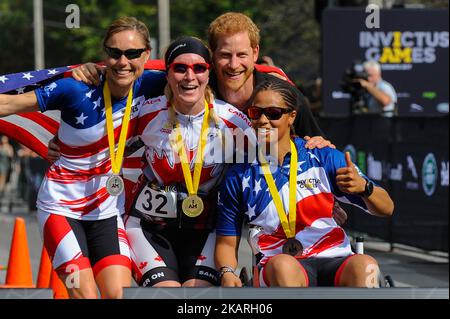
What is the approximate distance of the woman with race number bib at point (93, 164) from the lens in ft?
23.4

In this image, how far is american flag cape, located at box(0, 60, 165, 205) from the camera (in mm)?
7410

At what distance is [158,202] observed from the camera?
720 centimetres

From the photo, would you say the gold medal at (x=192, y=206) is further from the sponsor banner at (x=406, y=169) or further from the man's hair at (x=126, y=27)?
the sponsor banner at (x=406, y=169)

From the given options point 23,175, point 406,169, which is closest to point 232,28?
point 406,169

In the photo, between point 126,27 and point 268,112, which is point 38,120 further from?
point 268,112

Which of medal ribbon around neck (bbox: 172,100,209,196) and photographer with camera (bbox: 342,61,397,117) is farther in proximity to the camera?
photographer with camera (bbox: 342,61,397,117)

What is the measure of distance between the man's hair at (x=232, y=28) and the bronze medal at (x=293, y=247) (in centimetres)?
117

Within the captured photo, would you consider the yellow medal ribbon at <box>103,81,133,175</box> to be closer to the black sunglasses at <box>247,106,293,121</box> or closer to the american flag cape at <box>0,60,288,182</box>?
the american flag cape at <box>0,60,288,182</box>

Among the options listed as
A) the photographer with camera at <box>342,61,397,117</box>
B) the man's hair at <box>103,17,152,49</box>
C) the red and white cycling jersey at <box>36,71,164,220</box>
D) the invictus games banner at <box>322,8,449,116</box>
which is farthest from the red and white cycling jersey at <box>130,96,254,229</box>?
the invictus games banner at <box>322,8,449,116</box>

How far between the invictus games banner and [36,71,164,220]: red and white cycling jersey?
12950 millimetres

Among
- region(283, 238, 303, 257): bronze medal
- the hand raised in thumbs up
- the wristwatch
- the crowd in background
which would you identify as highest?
the hand raised in thumbs up

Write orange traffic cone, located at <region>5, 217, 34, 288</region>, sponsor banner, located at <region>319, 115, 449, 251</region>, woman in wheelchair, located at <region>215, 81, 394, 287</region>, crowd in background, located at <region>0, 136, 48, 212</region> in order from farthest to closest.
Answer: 1. crowd in background, located at <region>0, 136, 48, 212</region>
2. sponsor banner, located at <region>319, 115, 449, 251</region>
3. orange traffic cone, located at <region>5, 217, 34, 288</region>
4. woman in wheelchair, located at <region>215, 81, 394, 287</region>

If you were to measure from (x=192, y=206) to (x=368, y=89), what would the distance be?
10.9 metres

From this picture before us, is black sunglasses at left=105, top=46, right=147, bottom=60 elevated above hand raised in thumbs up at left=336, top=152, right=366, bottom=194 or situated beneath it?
elevated above
